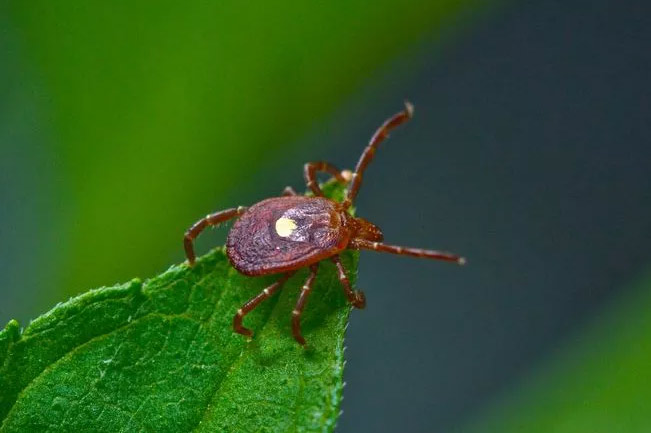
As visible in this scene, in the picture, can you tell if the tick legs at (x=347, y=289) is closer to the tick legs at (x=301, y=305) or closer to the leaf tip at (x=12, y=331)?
the tick legs at (x=301, y=305)

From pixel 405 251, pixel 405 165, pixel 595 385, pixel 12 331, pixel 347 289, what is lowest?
pixel 595 385

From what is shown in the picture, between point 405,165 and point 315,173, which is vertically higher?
point 315,173

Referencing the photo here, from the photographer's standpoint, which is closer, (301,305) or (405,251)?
(301,305)

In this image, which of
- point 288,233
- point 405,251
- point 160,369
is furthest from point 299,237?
point 160,369

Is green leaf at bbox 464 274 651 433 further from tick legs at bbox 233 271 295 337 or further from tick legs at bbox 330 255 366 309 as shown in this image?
tick legs at bbox 233 271 295 337

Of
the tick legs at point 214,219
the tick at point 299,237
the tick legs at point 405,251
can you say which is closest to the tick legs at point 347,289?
the tick at point 299,237

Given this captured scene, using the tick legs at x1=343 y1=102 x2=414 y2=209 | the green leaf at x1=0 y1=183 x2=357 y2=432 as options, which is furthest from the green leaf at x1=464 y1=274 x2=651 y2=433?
the green leaf at x1=0 y1=183 x2=357 y2=432

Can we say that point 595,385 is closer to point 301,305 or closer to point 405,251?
point 405,251

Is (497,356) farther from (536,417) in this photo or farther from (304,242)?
(304,242)
